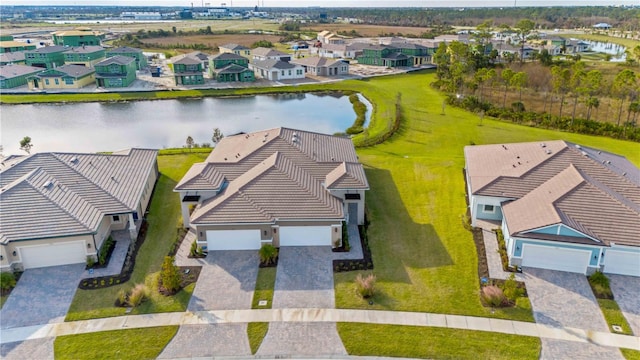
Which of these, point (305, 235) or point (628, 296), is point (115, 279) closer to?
point (305, 235)

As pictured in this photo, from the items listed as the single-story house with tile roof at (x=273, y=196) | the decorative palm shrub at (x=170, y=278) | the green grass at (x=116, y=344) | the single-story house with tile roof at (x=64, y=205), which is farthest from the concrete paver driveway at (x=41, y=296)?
the single-story house with tile roof at (x=273, y=196)

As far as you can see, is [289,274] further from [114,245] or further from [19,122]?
[19,122]

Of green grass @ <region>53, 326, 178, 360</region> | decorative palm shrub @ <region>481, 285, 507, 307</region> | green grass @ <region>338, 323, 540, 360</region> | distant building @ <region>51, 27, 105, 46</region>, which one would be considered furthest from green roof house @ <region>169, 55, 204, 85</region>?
decorative palm shrub @ <region>481, 285, 507, 307</region>

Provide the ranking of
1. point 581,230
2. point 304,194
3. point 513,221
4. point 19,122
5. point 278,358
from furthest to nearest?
1. point 19,122
2. point 304,194
3. point 513,221
4. point 581,230
5. point 278,358

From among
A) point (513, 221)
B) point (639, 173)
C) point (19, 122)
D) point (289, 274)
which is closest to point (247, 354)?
point (289, 274)

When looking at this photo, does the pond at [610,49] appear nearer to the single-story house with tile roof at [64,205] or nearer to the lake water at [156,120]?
the lake water at [156,120]

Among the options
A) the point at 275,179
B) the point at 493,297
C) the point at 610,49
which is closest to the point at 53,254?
the point at 275,179
